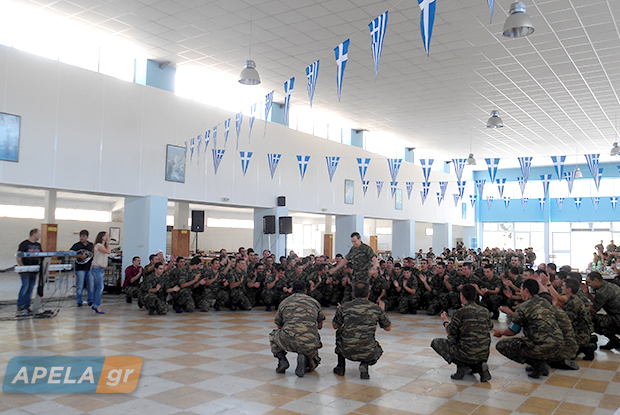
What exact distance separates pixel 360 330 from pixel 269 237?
11.5 metres

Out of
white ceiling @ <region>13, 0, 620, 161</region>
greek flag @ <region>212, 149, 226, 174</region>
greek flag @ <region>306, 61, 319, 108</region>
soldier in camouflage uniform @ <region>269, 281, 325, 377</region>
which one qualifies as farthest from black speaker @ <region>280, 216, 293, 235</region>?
soldier in camouflage uniform @ <region>269, 281, 325, 377</region>

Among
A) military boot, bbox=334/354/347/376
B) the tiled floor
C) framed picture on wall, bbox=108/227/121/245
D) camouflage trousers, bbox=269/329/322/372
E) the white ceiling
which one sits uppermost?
the white ceiling

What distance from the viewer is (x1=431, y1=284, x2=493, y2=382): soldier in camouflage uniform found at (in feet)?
15.5

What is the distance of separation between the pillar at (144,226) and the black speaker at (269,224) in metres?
3.71

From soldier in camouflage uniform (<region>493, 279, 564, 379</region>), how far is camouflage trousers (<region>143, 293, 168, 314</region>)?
6.23m

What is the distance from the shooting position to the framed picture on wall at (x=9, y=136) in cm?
941

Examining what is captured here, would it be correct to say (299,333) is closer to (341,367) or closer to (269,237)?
(341,367)

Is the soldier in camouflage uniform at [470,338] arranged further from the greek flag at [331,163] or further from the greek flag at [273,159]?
the greek flag at [331,163]

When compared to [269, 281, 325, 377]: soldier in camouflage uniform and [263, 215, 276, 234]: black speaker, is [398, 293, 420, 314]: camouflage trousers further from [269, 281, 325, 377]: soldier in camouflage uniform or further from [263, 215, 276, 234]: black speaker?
[263, 215, 276, 234]: black speaker

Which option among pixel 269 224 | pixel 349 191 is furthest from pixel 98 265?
pixel 349 191

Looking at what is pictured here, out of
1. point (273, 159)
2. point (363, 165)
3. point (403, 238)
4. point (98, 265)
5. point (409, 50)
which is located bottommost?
point (98, 265)

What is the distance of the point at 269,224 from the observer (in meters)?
15.2

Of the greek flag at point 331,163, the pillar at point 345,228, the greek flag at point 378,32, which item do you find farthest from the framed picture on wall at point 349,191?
the greek flag at point 378,32

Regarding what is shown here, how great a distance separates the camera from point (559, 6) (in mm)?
8836
